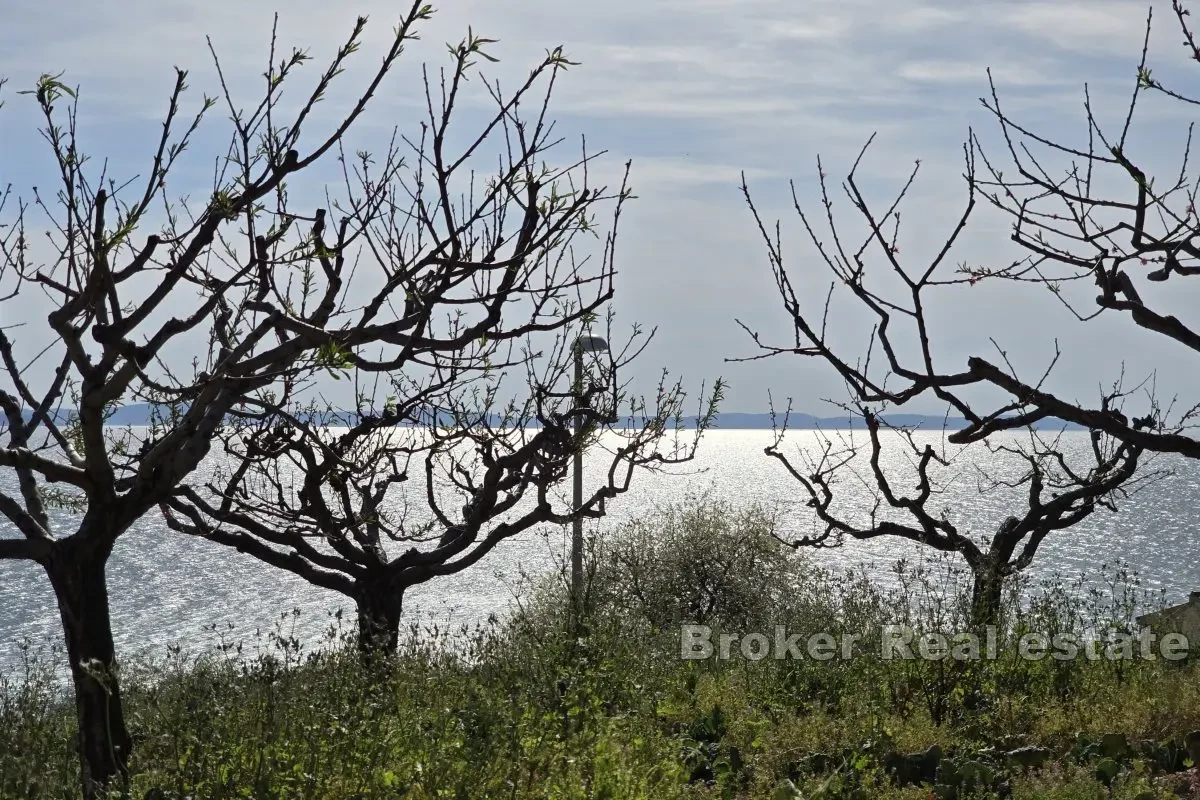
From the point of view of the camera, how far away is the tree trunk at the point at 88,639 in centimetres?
503

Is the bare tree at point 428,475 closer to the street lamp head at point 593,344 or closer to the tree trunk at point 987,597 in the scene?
the street lamp head at point 593,344

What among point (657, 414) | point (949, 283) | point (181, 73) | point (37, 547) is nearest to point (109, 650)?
point (37, 547)

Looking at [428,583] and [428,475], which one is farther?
[428,583]

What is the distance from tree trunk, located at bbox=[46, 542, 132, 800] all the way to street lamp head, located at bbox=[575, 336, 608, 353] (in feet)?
19.4

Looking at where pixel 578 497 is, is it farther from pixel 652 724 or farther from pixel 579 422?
pixel 652 724

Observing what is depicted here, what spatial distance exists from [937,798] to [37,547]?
4433mm

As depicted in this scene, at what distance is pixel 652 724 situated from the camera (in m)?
6.32

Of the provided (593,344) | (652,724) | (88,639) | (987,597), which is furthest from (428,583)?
(88,639)

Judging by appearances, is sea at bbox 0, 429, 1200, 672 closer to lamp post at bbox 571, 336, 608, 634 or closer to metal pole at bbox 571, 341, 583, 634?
metal pole at bbox 571, 341, 583, 634

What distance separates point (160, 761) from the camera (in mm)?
5605

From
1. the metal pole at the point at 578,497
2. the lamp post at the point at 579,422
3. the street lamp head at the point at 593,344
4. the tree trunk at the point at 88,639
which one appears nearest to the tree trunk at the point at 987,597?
the metal pole at the point at 578,497

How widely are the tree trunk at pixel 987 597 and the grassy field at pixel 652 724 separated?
180mm

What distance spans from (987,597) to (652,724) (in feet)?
10.1

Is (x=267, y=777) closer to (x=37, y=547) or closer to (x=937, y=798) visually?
(x=37, y=547)
